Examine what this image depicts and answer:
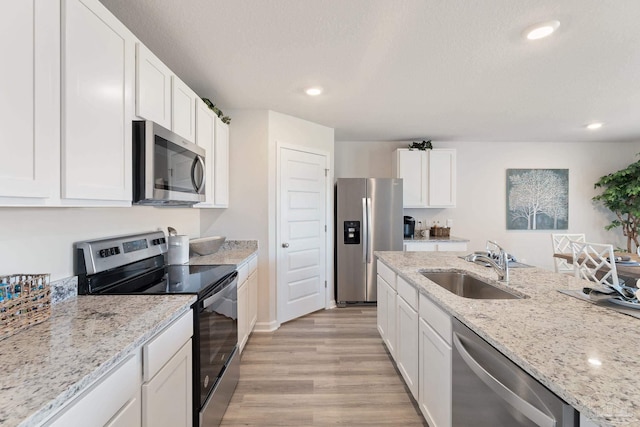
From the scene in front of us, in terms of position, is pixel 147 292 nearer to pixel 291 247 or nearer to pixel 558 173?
pixel 291 247

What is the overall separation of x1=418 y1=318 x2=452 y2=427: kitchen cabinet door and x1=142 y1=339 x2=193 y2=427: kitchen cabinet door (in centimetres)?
120

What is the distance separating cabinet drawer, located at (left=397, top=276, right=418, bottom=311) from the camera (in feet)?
5.95

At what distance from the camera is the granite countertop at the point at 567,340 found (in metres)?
0.65

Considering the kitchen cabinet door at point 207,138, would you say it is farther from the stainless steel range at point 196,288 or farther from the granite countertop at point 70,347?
the granite countertop at point 70,347

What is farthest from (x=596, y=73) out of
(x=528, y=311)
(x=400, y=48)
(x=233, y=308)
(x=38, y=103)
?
(x=38, y=103)

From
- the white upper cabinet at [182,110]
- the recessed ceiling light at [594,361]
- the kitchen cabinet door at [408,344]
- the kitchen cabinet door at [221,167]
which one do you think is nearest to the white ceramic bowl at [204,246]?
the kitchen cabinet door at [221,167]

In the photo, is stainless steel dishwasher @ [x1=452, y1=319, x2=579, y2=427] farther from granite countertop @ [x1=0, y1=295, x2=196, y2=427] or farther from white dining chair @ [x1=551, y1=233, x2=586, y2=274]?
white dining chair @ [x1=551, y1=233, x2=586, y2=274]

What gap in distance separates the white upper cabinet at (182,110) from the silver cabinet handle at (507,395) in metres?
2.00

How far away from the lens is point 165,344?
1.15m

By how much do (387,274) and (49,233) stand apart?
2.20m

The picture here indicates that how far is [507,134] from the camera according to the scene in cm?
426

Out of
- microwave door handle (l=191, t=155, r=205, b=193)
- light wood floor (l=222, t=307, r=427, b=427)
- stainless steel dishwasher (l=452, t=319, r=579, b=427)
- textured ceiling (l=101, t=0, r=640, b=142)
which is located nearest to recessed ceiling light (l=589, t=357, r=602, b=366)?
stainless steel dishwasher (l=452, t=319, r=579, b=427)

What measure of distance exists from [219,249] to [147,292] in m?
1.51

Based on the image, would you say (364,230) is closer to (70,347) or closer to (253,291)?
(253,291)
